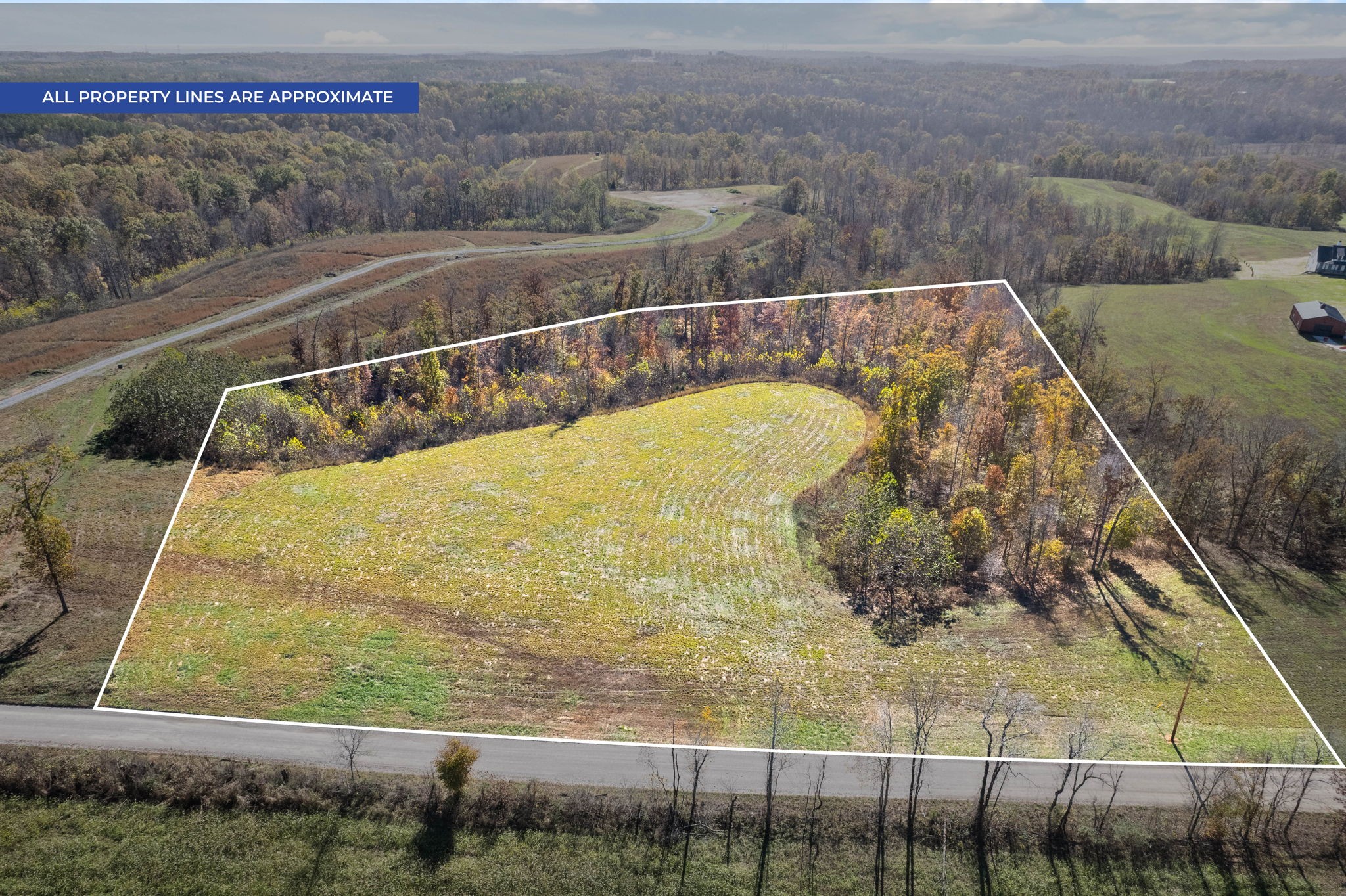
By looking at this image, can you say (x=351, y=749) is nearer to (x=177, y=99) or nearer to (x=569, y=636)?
(x=569, y=636)

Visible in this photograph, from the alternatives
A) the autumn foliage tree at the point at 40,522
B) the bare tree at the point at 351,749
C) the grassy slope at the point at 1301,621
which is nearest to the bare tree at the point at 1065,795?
the grassy slope at the point at 1301,621

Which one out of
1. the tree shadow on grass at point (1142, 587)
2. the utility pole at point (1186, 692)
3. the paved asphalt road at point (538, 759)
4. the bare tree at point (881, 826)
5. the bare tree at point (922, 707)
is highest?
the tree shadow on grass at point (1142, 587)

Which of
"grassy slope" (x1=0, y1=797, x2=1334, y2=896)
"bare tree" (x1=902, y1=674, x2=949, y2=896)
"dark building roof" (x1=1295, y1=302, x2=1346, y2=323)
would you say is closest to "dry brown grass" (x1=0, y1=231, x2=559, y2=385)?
Answer: "grassy slope" (x1=0, y1=797, x2=1334, y2=896)

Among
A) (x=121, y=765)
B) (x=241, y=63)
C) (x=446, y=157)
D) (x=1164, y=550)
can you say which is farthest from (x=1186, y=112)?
(x=241, y=63)

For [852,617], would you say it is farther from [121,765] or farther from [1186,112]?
[1186,112]

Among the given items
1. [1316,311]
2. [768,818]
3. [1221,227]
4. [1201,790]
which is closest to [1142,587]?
[1201,790]

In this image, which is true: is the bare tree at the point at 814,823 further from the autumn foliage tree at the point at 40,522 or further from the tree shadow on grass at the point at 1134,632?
the autumn foliage tree at the point at 40,522
